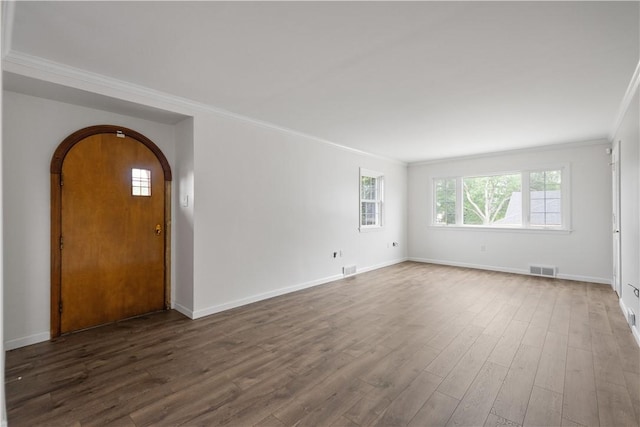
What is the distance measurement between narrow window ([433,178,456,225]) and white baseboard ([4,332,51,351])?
7168 millimetres

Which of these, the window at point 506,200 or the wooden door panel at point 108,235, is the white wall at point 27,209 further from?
the window at point 506,200

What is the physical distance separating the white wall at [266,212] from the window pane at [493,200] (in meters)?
2.70

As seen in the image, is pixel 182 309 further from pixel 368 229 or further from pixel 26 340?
pixel 368 229

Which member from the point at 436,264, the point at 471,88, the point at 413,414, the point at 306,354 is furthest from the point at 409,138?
the point at 413,414

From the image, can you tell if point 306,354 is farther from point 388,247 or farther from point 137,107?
point 388,247

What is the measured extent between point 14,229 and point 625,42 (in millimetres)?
5471

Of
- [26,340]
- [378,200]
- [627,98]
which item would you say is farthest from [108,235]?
A: [627,98]

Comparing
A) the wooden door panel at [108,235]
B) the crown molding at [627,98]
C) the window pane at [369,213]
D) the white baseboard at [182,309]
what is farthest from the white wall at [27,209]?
the crown molding at [627,98]

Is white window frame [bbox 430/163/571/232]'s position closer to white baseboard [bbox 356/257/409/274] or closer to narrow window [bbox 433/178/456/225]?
narrow window [bbox 433/178/456/225]

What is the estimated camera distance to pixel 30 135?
9.52 ft

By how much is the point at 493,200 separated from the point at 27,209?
755 centimetres

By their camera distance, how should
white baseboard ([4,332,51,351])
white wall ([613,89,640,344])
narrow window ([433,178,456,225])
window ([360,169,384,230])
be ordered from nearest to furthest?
white baseboard ([4,332,51,351]), white wall ([613,89,640,344]), window ([360,169,384,230]), narrow window ([433,178,456,225])

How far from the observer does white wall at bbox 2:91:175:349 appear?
2781 millimetres

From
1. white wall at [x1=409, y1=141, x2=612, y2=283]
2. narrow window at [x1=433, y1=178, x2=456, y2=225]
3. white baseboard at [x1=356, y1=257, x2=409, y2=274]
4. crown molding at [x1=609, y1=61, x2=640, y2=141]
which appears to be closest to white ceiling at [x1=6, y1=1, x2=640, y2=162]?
crown molding at [x1=609, y1=61, x2=640, y2=141]
